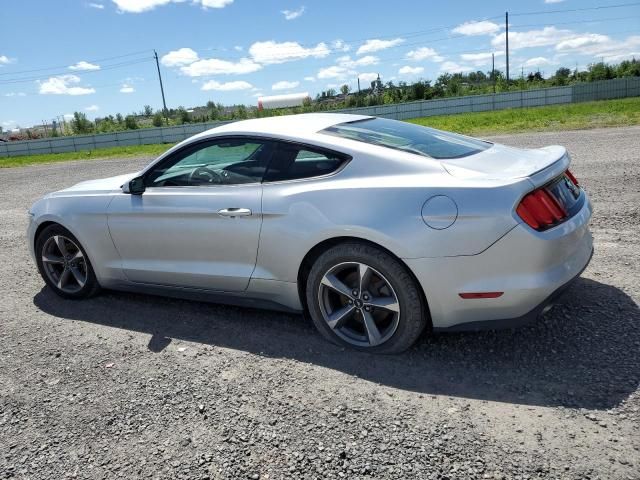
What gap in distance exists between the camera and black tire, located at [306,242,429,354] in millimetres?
3217

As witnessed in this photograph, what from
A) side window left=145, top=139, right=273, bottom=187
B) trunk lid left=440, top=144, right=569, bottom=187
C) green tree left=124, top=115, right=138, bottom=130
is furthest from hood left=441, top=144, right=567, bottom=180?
green tree left=124, top=115, right=138, bottom=130

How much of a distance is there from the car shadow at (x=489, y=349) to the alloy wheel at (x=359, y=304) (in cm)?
14

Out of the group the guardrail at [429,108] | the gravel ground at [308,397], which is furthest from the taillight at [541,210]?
the guardrail at [429,108]

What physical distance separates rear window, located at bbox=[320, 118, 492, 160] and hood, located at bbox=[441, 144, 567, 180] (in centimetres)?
11

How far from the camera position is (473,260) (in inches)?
118

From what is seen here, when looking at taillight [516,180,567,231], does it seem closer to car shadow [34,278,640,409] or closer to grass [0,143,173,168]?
car shadow [34,278,640,409]

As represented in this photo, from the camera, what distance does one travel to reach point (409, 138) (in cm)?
385

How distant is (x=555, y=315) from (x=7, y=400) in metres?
3.60

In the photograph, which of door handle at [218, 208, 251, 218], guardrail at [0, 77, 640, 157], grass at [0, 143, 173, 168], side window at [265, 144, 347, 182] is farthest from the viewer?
guardrail at [0, 77, 640, 157]

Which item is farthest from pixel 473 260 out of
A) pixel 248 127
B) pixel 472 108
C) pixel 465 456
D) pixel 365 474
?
pixel 472 108

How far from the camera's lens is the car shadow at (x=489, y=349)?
2.94 m

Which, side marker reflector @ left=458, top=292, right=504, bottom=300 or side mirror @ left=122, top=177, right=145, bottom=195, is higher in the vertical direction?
side mirror @ left=122, top=177, right=145, bottom=195

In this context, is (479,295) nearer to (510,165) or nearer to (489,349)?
(489,349)

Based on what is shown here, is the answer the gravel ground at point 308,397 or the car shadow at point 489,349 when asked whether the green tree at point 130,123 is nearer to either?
the gravel ground at point 308,397
